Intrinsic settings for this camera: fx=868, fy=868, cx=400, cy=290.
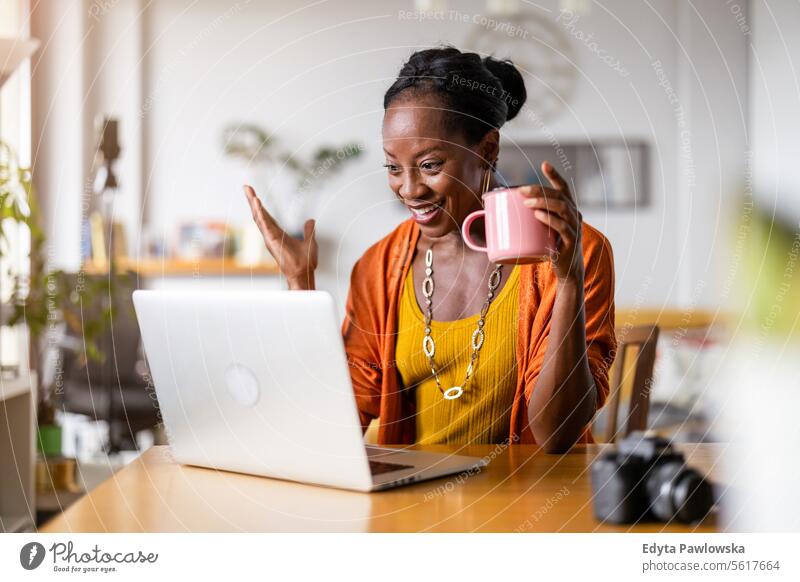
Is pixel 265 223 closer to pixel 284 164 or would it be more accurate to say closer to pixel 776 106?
pixel 776 106

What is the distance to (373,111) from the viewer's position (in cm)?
296

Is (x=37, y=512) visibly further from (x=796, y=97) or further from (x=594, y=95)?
(x=594, y=95)

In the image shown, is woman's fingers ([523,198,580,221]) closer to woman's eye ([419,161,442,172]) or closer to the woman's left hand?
the woman's left hand

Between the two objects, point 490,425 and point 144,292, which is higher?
point 144,292

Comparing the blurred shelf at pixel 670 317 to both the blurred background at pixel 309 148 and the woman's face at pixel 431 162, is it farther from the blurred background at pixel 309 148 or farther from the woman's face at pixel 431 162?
the woman's face at pixel 431 162

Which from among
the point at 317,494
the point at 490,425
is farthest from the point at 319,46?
the point at 317,494

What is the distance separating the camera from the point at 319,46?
2.58m

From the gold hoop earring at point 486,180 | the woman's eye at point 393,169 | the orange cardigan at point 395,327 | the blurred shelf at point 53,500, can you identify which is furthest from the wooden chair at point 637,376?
the blurred shelf at point 53,500

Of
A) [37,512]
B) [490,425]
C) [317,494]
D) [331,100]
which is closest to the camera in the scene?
[317,494]

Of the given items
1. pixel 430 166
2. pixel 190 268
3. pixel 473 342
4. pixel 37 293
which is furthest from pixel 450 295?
pixel 190 268

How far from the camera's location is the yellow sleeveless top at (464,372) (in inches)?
44.4

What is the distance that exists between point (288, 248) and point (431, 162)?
22 cm

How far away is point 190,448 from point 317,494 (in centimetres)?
16

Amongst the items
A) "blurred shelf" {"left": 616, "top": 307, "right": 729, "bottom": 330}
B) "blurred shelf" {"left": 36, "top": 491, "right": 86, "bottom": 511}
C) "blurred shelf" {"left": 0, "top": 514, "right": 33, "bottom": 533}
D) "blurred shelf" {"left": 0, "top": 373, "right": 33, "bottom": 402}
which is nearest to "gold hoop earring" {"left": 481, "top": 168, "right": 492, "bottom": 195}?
"blurred shelf" {"left": 0, "top": 373, "right": 33, "bottom": 402}
